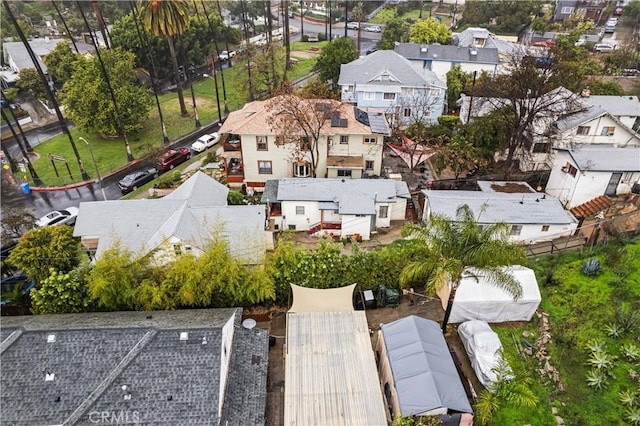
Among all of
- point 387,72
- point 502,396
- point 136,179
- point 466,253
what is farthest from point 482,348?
point 387,72

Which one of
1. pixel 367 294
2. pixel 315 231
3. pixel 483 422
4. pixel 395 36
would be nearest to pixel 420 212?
pixel 315 231

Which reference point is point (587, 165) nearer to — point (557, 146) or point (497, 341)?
point (557, 146)

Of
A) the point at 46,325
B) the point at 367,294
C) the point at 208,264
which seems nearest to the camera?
the point at 46,325

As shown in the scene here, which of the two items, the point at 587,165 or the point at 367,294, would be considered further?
the point at 587,165

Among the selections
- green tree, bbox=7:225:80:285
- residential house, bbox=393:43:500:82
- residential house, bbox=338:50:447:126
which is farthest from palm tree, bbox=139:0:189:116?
green tree, bbox=7:225:80:285

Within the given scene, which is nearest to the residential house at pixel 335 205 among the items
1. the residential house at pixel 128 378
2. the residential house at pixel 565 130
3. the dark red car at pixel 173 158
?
the residential house at pixel 565 130


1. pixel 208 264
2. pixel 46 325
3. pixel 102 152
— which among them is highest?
pixel 208 264

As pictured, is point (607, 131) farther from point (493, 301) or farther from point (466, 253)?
point (466, 253)
